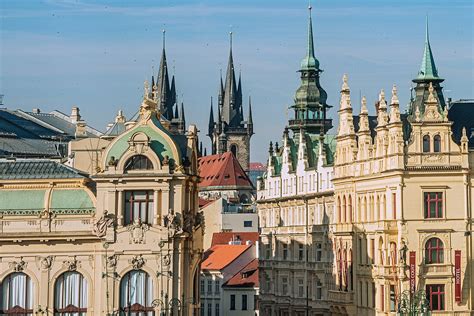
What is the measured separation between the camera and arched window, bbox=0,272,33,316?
338 ft

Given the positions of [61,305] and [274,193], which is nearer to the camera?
[61,305]

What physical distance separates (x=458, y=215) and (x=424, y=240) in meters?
3.02

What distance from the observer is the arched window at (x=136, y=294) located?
10219 cm

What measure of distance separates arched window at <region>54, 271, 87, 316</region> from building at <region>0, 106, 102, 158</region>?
32.3 m

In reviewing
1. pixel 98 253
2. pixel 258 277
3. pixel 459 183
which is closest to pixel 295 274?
pixel 258 277

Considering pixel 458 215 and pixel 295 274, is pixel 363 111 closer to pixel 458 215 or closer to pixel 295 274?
pixel 458 215

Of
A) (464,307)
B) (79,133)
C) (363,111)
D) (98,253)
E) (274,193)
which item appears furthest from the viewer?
(274,193)

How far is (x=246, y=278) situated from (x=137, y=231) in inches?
2728

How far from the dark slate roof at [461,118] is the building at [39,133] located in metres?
33.2

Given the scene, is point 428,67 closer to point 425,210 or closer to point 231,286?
point 425,210

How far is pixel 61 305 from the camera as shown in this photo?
10288cm

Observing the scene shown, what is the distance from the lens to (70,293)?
338 feet

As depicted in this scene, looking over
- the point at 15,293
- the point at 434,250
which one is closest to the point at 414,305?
the point at 434,250

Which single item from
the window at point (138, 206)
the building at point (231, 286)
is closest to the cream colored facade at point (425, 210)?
the window at point (138, 206)
